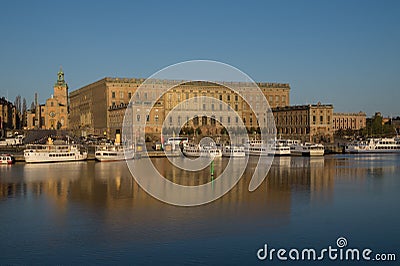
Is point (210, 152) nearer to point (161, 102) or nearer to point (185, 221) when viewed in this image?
point (161, 102)

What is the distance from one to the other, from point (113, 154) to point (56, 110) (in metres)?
49.7

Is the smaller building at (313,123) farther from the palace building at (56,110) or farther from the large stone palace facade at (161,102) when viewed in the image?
the palace building at (56,110)

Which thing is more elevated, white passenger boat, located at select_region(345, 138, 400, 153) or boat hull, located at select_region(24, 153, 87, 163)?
white passenger boat, located at select_region(345, 138, 400, 153)

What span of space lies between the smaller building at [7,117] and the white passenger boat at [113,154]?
46.2 metres

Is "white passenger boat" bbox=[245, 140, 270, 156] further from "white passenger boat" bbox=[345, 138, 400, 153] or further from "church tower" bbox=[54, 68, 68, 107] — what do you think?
"church tower" bbox=[54, 68, 68, 107]

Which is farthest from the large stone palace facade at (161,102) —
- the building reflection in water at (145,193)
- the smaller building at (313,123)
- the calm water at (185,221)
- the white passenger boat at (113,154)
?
the calm water at (185,221)

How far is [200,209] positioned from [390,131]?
84271 mm

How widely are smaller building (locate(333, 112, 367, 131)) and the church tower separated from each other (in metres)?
54.9

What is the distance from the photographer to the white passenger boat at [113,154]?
188 ft

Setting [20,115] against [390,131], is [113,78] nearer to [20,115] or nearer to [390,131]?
[20,115]

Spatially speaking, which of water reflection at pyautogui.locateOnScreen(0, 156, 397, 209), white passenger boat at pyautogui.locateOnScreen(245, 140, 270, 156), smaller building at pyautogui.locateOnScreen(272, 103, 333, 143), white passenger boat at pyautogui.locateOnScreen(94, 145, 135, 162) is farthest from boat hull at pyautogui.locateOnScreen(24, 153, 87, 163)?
smaller building at pyautogui.locateOnScreen(272, 103, 333, 143)

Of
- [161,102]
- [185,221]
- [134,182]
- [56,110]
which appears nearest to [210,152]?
[134,182]

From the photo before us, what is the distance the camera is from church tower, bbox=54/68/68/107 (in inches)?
4259

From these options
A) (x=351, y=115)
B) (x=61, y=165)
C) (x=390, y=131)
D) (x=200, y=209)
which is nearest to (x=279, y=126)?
(x=390, y=131)
